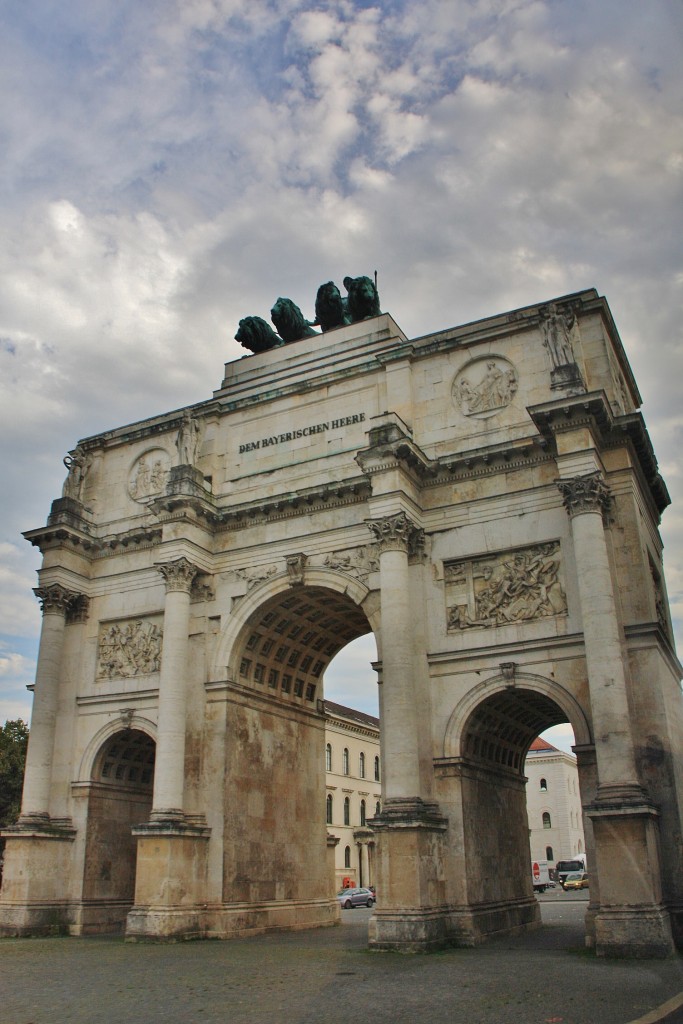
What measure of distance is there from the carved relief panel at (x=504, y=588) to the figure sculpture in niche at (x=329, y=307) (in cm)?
1122

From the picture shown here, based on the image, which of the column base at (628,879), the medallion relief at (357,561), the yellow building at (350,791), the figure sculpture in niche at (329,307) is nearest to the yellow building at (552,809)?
the yellow building at (350,791)

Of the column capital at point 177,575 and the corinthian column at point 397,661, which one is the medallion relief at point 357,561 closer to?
the corinthian column at point 397,661

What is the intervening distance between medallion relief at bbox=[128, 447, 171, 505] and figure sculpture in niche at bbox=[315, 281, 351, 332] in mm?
7183

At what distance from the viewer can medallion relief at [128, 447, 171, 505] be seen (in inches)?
1155

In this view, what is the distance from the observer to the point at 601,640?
63.1 ft

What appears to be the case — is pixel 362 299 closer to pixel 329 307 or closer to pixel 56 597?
pixel 329 307

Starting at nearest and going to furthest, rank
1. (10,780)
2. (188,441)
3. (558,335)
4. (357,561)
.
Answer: (558,335) < (357,561) < (188,441) < (10,780)

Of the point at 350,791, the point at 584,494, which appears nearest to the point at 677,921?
the point at 584,494

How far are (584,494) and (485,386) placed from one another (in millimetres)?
5561

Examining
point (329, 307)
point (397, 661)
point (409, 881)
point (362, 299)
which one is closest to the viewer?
point (409, 881)

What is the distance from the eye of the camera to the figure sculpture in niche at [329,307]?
30609 mm

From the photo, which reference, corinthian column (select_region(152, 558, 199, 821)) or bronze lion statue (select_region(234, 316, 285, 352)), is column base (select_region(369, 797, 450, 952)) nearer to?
corinthian column (select_region(152, 558, 199, 821))

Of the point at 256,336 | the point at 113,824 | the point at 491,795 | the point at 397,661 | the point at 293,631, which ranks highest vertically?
the point at 256,336

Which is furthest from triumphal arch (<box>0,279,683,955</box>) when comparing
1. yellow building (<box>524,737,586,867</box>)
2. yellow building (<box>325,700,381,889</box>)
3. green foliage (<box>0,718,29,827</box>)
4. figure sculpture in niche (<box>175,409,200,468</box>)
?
yellow building (<box>524,737,586,867</box>)
